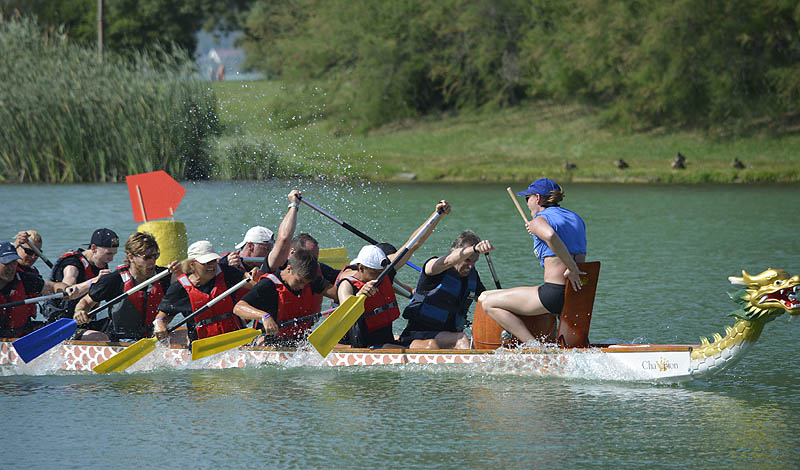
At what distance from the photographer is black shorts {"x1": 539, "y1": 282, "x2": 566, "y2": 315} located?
8414 mm

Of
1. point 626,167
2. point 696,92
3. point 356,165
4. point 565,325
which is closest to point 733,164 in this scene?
point 626,167

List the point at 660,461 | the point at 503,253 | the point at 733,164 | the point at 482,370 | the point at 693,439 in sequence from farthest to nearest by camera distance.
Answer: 1. the point at 733,164
2. the point at 503,253
3. the point at 482,370
4. the point at 693,439
5. the point at 660,461

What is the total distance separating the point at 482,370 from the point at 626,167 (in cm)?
2601

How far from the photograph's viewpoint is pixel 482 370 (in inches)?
352

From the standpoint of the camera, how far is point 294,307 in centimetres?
940

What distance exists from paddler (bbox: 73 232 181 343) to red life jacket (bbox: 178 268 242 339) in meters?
0.33

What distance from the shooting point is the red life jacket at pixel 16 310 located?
32.3 ft

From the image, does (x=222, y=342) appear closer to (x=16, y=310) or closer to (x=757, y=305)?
(x=16, y=310)

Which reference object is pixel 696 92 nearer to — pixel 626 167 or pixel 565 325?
pixel 626 167

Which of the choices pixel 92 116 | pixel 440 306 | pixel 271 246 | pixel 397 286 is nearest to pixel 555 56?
pixel 92 116

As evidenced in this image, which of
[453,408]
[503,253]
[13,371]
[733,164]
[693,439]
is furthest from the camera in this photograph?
[733,164]

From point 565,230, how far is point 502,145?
33.1 meters

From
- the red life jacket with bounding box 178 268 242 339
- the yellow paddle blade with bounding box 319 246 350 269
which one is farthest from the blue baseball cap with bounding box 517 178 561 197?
the yellow paddle blade with bounding box 319 246 350 269

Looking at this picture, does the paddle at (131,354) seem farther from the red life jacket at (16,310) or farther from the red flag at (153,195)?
the red flag at (153,195)
